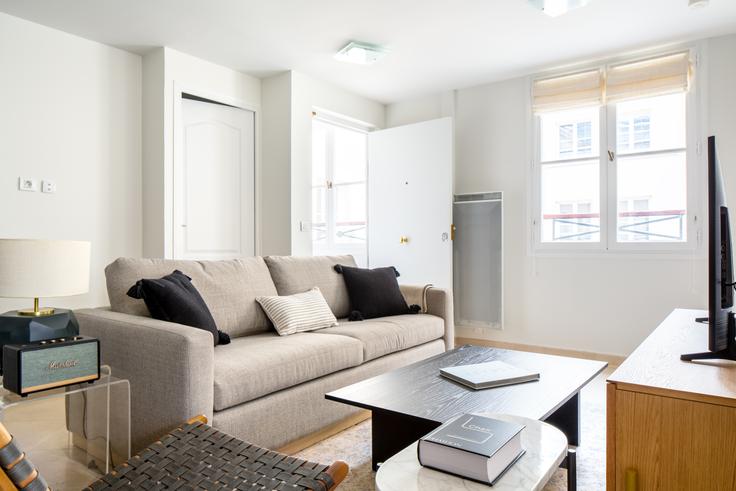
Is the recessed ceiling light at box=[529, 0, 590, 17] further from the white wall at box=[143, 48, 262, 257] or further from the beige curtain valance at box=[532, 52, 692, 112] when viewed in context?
the white wall at box=[143, 48, 262, 257]

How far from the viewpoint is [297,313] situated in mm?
2689

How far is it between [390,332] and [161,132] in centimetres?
235

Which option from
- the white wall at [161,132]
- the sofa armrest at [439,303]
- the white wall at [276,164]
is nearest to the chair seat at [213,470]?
the sofa armrest at [439,303]

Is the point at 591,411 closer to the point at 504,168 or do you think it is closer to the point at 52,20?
the point at 504,168

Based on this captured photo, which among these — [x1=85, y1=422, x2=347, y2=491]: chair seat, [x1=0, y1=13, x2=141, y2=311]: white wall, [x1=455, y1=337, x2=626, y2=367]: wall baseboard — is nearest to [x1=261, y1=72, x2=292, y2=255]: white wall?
[x1=0, y1=13, x2=141, y2=311]: white wall

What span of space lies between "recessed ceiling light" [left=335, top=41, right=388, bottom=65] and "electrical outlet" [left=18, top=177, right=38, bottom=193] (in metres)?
2.33

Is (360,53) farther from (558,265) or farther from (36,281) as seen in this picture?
(36,281)

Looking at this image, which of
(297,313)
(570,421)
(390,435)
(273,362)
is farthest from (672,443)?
(297,313)

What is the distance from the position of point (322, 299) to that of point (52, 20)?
101 inches

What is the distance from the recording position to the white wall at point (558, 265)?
11.4 ft

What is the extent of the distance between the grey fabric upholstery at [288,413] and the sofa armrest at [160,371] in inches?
5.9

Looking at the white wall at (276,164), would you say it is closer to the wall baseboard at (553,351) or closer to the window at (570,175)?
the wall baseboard at (553,351)

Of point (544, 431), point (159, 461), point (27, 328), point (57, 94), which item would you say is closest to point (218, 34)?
point (57, 94)

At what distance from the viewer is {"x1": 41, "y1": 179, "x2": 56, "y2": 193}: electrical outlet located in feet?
10.6
